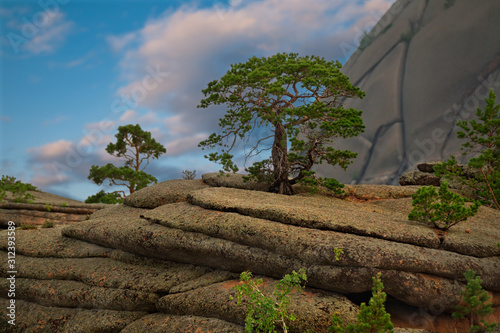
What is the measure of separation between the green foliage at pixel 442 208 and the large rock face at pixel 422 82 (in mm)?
42037

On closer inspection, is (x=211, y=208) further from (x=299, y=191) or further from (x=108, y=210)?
(x=108, y=210)

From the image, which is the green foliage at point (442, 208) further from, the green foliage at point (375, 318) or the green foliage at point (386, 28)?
the green foliage at point (386, 28)

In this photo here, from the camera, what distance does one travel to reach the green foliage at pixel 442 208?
502 inches

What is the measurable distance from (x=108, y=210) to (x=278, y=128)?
1206cm

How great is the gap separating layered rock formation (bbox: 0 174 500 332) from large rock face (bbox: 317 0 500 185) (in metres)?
41.7

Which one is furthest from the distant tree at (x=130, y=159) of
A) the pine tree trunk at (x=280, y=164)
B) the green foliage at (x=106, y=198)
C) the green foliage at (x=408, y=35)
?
the green foliage at (x=408, y=35)

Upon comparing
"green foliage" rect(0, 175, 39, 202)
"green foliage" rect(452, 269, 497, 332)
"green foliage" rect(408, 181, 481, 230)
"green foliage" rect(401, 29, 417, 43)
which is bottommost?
"green foliage" rect(452, 269, 497, 332)

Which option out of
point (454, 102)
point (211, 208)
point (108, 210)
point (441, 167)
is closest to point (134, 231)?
point (211, 208)

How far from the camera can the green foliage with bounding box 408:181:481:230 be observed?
12.8m

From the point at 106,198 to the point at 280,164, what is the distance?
28182mm

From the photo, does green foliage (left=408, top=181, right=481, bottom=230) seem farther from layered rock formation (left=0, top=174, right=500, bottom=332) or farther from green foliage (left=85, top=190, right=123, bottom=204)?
green foliage (left=85, top=190, right=123, bottom=204)

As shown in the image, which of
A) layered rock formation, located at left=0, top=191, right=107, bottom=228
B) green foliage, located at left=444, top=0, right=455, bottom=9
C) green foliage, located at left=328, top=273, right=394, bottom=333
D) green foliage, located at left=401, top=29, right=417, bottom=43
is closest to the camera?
green foliage, located at left=328, top=273, right=394, bottom=333

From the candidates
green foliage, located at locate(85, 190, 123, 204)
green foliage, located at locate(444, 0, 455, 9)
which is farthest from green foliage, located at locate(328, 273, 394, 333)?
green foliage, located at locate(444, 0, 455, 9)

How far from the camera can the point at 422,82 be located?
57656 mm
